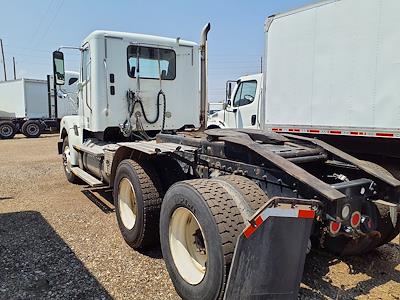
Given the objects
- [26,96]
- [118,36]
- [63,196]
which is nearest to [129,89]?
[118,36]

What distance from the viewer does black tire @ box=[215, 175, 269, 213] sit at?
2.85 metres

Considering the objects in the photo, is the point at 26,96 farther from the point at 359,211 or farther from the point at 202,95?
the point at 359,211

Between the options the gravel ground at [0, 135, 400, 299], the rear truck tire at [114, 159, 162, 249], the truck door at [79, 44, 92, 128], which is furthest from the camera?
the truck door at [79, 44, 92, 128]

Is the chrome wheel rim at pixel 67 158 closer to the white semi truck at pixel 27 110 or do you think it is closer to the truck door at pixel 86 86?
the truck door at pixel 86 86

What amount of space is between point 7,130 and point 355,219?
77.6 feet

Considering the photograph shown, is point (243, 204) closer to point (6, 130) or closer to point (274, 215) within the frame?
point (274, 215)

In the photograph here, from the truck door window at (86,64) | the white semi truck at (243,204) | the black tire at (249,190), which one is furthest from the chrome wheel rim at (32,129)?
the black tire at (249,190)

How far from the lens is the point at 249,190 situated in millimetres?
2955

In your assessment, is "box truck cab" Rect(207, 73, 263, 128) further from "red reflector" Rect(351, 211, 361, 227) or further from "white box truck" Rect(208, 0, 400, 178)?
"red reflector" Rect(351, 211, 361, 227)

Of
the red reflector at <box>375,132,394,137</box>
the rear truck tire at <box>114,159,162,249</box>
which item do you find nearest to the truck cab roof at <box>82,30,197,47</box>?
the rear truck tire at <box>114,159,162,249</box>

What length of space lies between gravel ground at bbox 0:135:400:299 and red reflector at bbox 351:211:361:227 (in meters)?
0.85

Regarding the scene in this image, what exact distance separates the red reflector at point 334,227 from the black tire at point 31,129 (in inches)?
908

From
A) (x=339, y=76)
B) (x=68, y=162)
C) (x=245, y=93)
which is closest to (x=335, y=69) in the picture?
(x=339, y=76)

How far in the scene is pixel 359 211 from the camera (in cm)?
280
